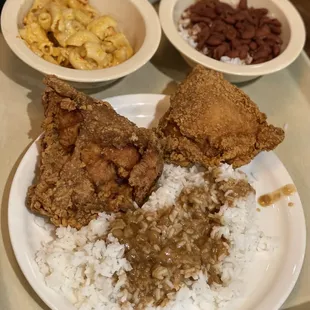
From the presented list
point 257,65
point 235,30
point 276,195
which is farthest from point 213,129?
point 235,30

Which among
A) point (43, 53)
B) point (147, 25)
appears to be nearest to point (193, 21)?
point (147, 25)

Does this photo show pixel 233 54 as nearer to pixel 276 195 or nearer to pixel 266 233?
pixel 276 195

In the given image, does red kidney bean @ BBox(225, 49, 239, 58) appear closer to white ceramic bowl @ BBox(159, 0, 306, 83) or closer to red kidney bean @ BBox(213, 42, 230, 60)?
red kidney bean @ BBox(213, 42, 230, 60)

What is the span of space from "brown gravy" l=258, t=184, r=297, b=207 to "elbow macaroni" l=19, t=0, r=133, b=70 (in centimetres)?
95

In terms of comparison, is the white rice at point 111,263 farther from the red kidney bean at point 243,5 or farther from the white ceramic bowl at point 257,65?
the red kidney bean at point 243,5

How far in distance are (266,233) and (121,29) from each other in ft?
4.29

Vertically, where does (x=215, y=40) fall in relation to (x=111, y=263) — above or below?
above

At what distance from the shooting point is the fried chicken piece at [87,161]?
71.3 inches

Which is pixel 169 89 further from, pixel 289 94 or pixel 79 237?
pixel 79 237

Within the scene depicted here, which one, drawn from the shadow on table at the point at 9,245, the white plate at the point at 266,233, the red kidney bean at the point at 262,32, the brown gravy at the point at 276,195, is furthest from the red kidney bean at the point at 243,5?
the shadow on table at the point at 9,245

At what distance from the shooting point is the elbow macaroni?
7.48 feet

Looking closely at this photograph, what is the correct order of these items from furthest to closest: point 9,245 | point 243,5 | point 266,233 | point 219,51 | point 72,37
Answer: point 243,5
point 219,51
point 72,37
point 266,233
point 9,245

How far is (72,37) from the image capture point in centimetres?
229

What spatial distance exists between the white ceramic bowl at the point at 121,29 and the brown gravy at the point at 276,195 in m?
0.83
